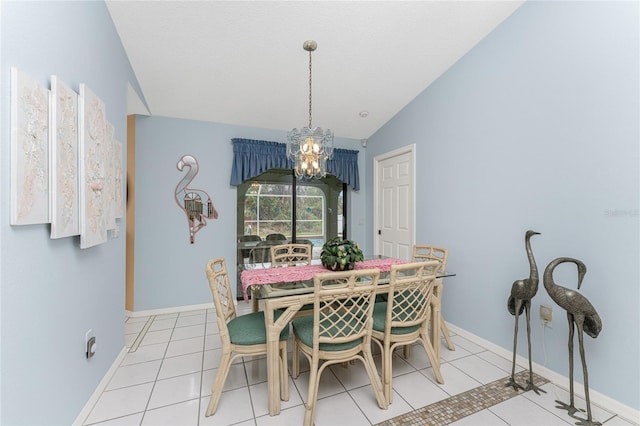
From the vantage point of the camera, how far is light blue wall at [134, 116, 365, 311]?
11.2ft

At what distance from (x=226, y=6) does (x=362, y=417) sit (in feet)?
10.0

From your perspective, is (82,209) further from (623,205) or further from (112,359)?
(623,205)

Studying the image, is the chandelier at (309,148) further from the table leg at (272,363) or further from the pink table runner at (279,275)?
the table leg at (272,363)

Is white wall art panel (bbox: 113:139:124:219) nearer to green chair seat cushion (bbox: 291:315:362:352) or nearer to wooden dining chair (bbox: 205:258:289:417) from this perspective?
wooden dining chair (bbox: 205:258:289:417)

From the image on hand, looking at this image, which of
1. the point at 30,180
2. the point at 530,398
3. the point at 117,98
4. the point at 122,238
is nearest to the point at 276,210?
the point at 122,238

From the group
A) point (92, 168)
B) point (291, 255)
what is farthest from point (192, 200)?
point (92, 168)

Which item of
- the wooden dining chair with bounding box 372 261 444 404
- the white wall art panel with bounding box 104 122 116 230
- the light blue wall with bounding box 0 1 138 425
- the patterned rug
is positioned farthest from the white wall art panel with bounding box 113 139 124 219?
the patterned rug

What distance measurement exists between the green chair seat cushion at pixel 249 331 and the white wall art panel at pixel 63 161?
1100 mm

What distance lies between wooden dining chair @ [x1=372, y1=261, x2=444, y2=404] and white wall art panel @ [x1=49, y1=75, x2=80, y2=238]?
71.4 inches

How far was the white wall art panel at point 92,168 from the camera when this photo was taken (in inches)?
60.9

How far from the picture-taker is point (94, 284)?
6.11 feet

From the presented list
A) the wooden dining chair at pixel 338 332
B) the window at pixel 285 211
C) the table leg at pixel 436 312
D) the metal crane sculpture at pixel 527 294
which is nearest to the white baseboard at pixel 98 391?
the wooden dining chair at pixel 338 332

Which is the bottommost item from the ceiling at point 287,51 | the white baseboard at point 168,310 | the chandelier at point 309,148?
the white baseboard at point 168,310

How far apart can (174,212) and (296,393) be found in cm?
266
